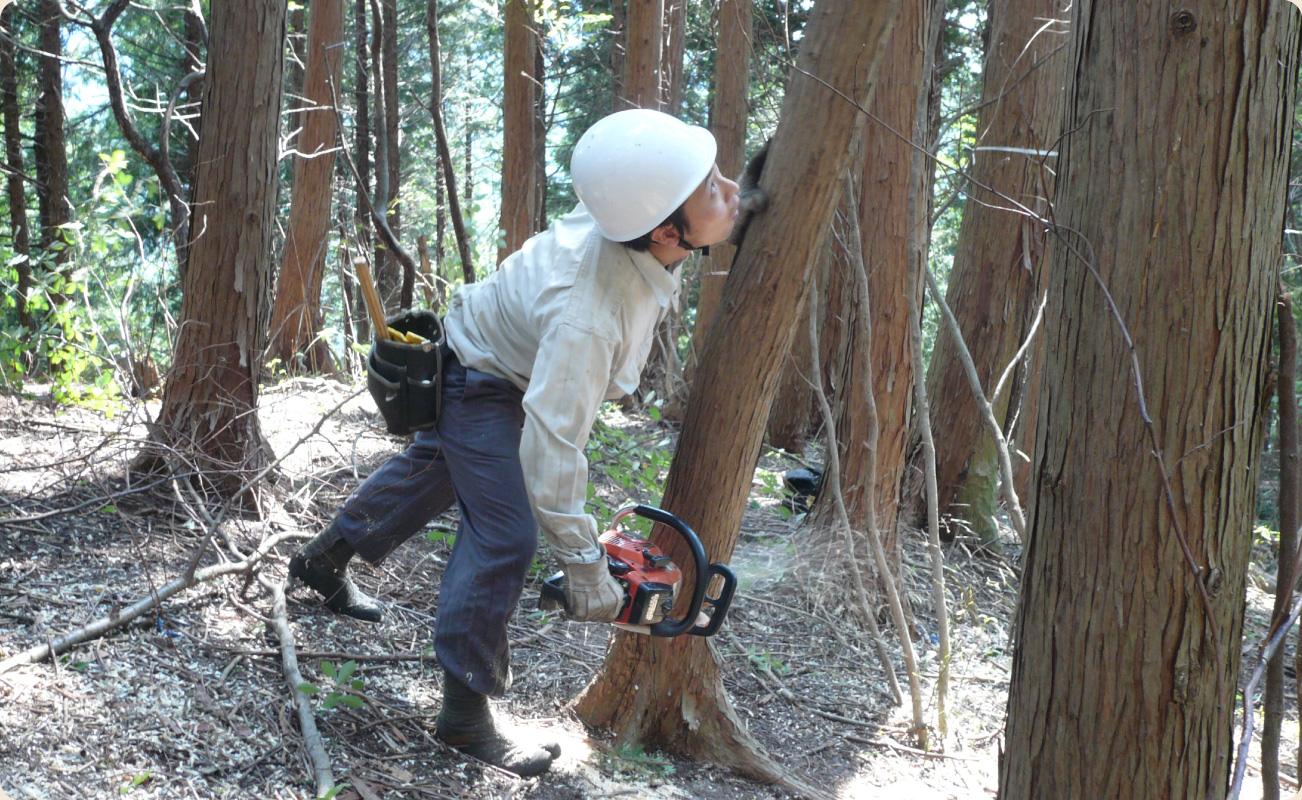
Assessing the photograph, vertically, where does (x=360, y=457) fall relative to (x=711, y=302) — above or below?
below

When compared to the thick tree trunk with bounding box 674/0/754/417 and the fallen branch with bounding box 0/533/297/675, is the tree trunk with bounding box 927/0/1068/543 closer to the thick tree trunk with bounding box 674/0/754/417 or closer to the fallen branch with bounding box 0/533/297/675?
the thick tree trunk with bounding box 674/0/754/417

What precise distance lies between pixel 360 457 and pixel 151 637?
253cm

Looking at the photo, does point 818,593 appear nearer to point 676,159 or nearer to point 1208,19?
point 676,159

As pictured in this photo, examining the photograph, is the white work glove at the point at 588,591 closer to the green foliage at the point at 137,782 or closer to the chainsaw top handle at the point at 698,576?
the chainsaw top handle at the point at 698,576

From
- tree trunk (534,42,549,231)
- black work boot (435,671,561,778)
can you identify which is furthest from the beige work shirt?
tree trunk (534,42,549,231)

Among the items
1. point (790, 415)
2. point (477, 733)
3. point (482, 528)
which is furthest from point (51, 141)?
point (477, 733)

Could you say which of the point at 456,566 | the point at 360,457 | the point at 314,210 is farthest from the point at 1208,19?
the point at 314,210

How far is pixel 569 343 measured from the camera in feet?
7.52

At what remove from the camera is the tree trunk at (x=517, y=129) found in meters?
9.05

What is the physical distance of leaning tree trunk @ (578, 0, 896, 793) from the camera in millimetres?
A: 2545

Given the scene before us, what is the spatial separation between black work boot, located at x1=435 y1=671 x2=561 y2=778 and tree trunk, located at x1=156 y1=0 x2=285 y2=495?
5.53 ft

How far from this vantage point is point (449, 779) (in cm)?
253

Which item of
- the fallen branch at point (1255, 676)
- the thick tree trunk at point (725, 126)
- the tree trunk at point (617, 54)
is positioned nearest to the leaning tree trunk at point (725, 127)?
the thick tree trunk at point (725, 126)

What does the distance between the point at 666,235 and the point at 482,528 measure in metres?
1.01
